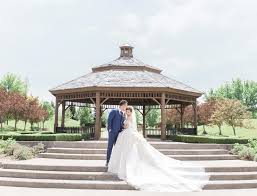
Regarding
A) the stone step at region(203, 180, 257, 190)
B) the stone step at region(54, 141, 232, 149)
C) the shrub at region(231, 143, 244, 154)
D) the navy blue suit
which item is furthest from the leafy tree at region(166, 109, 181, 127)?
the navy blue suit

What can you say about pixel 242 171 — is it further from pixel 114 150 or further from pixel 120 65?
pixel 120 65

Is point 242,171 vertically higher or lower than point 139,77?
lower

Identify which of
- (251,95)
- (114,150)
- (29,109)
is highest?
(251,95)

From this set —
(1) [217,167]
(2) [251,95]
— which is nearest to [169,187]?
(1) [217,167]

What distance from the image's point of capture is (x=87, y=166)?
1467cm

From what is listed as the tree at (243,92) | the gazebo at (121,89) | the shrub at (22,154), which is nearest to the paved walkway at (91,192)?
the shrub at (22,154)

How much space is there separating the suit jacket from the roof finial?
20.2m

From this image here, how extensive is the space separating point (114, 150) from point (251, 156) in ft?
27.4

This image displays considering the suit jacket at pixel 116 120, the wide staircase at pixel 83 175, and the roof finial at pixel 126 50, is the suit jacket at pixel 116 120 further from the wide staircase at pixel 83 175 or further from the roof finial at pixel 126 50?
the roof finial at pixel 126 50

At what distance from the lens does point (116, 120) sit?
14070mm

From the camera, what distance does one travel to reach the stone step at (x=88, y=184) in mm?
12828

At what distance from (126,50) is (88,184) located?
22.3m

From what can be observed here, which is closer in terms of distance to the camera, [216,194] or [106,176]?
[216,194]

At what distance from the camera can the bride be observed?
12.3 metres
